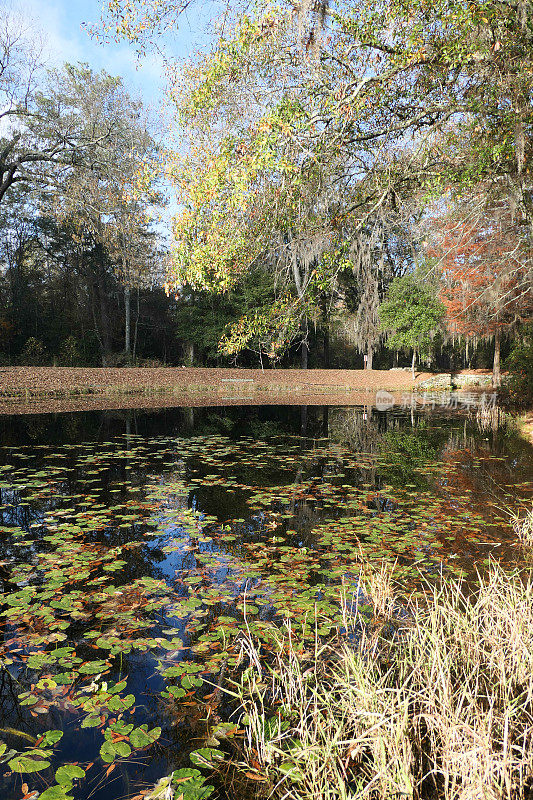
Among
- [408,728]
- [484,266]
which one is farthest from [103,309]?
[408,728]

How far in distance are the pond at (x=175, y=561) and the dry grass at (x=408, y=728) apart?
35 centimetres

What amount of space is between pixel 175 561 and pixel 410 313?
25893 millimetres

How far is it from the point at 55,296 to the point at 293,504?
29.9 meters

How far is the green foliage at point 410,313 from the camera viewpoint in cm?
2761

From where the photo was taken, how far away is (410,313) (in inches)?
1087

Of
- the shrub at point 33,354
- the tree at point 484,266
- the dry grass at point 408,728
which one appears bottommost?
the dry grass at point 408,728

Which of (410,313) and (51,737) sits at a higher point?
(410,313)

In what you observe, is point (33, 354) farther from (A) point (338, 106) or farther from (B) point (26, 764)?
(B) point (26, 764)

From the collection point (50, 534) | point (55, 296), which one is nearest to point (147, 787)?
point (50, 534)

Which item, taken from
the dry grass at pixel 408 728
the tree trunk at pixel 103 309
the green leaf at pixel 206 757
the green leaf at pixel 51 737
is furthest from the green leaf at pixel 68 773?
the tree trunk at pixel 103 309

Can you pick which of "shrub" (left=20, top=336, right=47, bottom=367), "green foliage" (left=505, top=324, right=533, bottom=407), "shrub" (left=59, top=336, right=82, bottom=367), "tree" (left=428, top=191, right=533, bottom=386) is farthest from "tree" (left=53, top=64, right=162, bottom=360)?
"green foliage" (left=505, top=324, right=533, bottom=407)

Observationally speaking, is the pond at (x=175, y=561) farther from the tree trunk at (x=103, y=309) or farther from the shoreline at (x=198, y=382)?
the tree trunk at (x=103, y=309)

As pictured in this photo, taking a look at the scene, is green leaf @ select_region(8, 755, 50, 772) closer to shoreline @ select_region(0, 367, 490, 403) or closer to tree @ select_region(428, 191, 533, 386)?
tree @ select_region(428, 191, 533, 386)

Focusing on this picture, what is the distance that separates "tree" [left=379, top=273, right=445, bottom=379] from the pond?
60.5ft
